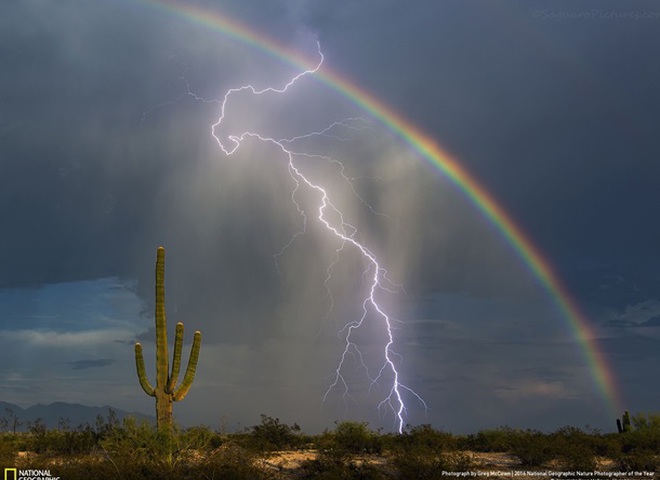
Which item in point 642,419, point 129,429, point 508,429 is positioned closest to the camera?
point 129,429

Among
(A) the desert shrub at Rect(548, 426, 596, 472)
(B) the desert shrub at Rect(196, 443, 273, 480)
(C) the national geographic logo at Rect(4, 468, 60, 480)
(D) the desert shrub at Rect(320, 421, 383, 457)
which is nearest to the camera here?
(C) the national geographic logo at Rect(4, 468, 60, 480)

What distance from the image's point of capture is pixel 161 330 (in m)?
19.2

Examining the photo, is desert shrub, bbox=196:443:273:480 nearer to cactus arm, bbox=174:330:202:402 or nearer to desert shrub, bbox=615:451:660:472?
cactus arm, bbox=174:330:202:402

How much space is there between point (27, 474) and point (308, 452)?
965 cm

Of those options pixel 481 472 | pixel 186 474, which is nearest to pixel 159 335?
pixel 186 474

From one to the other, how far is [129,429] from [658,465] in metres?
16.5

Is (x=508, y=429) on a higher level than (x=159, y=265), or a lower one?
lower

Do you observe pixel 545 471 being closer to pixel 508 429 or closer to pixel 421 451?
pixel 421 451

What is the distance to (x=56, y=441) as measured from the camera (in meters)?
20.5

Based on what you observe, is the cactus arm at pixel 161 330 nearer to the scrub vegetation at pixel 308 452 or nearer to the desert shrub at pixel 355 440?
the scrub vegetation at pixel 308 452

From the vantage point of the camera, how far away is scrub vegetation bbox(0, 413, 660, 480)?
51.4 feet

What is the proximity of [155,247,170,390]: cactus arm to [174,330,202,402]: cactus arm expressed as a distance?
1.82 feet

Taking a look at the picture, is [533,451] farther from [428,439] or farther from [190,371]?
[190,371]

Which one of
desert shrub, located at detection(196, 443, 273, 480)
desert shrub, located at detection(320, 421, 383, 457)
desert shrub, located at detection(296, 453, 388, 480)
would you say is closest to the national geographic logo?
desert shrub, located at detection(196, 443, 273, 480)
